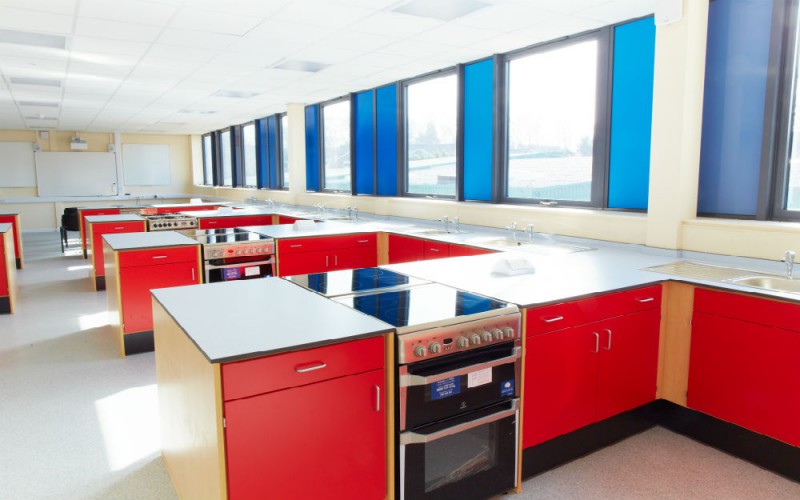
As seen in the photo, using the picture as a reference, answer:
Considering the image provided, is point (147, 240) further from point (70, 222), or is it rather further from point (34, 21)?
point (70, 222)

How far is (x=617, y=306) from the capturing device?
108 inches

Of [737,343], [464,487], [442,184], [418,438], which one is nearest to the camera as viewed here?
[418,438]

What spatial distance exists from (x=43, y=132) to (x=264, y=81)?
10.1 meters

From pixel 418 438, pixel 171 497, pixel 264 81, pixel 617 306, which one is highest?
pixel 264 81

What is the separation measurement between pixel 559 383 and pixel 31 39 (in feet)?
16.5

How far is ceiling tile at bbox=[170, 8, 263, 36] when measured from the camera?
395 centimetres

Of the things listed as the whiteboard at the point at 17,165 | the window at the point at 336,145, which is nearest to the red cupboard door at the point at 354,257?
the window at the point at 336,145

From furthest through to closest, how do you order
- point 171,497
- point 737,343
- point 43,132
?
point 43,132 < point 737,343 < point 171,497

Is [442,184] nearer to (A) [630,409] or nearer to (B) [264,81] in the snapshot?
(B) [264,81]

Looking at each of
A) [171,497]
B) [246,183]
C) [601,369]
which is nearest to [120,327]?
[171,497]

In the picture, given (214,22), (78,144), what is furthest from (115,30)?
(78,144)

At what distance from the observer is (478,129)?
217 inches

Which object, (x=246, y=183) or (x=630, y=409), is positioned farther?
(x=246, y=183)

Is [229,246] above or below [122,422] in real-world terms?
above
